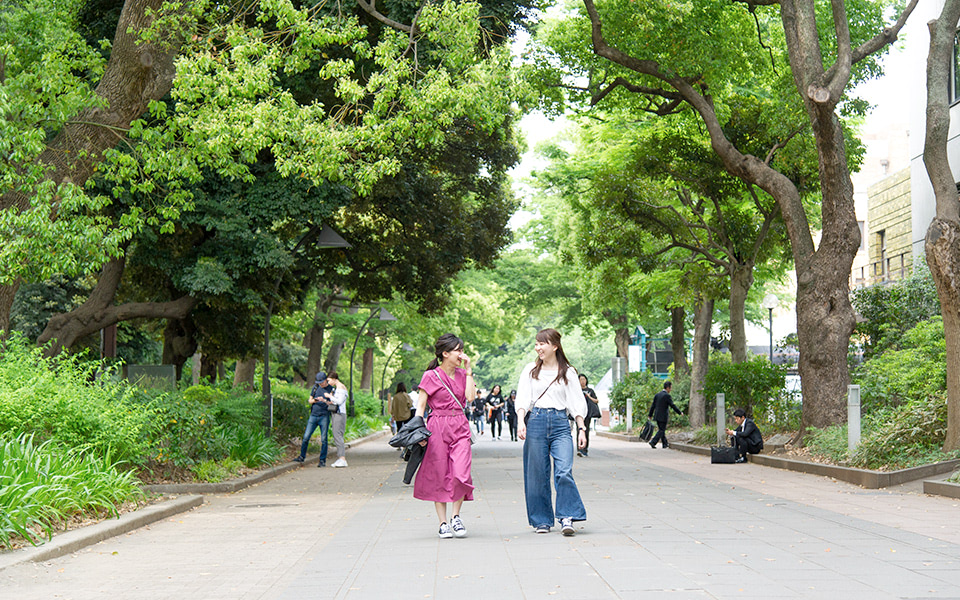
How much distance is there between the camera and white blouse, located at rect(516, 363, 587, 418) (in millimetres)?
9508

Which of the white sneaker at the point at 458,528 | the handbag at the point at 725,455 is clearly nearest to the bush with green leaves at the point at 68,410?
the white sneaker at the point at 458,528

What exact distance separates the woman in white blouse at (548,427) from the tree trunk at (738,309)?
59.1 ft

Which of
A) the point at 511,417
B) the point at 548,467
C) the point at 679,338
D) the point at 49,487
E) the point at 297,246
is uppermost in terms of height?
the point at 297,246

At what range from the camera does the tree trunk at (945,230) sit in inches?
A: 565

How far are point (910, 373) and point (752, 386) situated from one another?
337 inches

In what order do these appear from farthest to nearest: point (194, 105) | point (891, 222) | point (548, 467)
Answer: point (891, 222) → point (194, 105) → point (548, 467)

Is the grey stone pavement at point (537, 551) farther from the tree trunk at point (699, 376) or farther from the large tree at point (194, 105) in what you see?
the tree trunk at point (699, 376)

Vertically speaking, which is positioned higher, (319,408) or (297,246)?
(297,246)

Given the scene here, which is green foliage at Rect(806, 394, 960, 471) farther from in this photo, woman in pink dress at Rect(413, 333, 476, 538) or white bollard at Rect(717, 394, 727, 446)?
woman in pink dress at Rect(413, 333, 476, 538)

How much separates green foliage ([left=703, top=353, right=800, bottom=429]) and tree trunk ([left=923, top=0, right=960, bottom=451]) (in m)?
9.87

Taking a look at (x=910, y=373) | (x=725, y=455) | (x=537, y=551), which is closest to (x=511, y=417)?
(x=725, y=455)

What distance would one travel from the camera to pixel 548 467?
30.9 feet

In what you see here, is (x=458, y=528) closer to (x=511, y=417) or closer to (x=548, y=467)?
(x=548, y=467)

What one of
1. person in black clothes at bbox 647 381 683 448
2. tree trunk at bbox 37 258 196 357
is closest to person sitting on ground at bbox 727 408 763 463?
person in black clothes at bbox 647 381 683 448
